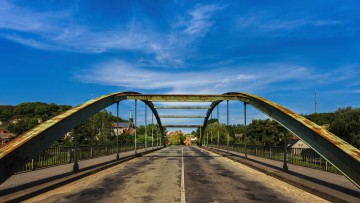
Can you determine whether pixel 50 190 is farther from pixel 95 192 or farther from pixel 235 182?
pixel 235 182

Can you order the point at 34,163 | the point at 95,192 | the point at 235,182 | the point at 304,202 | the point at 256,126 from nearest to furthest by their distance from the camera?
the point at 304,202
the point at 95,192
the point at 235,182
the point at 34,163
the point at 256,126

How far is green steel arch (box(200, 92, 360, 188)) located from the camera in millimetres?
8398

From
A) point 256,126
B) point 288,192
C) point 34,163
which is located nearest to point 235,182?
point 288,192

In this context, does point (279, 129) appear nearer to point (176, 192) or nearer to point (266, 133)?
point (266, 133)

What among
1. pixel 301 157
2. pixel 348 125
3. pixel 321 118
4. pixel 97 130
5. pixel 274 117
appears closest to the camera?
pixel 274 117

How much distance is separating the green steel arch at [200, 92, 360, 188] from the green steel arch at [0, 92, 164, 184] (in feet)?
28.2

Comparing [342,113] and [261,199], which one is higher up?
[342,113]

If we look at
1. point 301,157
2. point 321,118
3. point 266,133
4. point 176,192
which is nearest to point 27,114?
point 266,133

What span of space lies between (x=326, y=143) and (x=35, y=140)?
347 inches

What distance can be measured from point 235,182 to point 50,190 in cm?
635

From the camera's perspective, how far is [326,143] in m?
9.61

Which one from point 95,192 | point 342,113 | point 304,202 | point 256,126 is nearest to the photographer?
point 304,202

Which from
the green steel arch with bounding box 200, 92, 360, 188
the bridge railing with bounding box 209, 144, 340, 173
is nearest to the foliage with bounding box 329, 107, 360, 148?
the bridge railing with bounding box 209, 144, 340, 173

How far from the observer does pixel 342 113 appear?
51.2 meters
